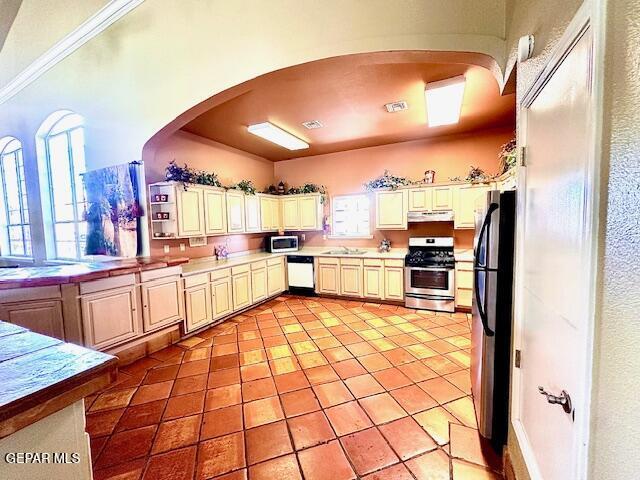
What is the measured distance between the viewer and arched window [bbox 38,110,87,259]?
167 inches

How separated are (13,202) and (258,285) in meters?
5.03

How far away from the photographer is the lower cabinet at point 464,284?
402 centimetres

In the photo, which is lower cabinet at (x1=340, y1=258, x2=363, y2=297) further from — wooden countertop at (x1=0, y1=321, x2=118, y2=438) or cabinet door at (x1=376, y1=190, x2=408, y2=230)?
wooden countertop at (x1=0, y1=321, x2=118, y2=438)

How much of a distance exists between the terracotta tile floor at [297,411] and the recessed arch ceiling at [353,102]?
2.69 meters

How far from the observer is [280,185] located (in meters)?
5.95

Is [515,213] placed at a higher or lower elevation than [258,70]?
lower

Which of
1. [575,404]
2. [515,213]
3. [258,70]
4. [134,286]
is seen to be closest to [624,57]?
[575,404]

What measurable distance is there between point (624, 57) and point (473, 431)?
218cm

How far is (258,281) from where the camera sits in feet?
15.4

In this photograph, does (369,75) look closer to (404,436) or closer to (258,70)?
(258,70)

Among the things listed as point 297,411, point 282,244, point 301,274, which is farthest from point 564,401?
point 282,244

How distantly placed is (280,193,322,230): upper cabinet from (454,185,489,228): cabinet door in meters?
2.48

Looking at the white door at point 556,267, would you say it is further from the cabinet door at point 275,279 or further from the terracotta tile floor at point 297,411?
the cabinet door at point 275,279

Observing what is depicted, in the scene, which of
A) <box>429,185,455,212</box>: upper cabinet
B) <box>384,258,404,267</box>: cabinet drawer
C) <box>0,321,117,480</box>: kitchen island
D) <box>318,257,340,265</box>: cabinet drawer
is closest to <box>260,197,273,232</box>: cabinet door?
<box>318,257,340,265</box>: cabinet drawer
